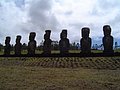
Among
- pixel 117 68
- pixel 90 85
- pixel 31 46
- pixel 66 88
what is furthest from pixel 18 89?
pixel 31 46

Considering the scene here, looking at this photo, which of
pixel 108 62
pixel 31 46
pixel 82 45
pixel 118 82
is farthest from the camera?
pixel 31 46

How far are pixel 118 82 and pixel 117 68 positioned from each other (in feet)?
19.4

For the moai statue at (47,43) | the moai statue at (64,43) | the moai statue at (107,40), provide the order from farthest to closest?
the moai statue at (47,43), the moai statue at (64,43), the moai statue at (107,40)

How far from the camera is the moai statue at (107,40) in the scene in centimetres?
2650

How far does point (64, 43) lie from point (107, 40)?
4.84 metres

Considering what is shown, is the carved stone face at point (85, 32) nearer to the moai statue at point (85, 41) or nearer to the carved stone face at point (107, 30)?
the moai statue at point (85, 41)

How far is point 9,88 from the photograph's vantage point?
10258 mm

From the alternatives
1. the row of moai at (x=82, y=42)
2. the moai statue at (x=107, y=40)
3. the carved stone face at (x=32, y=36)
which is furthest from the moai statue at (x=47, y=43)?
the moai statue at (x=107, y=40)

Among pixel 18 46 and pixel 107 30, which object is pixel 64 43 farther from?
pixel 18 46

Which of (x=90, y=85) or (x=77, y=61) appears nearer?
(x=90, y=85)

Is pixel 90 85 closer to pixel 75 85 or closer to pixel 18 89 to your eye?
pixel 75 85

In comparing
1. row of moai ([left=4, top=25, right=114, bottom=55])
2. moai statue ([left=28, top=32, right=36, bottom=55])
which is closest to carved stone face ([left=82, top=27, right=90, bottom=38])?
row of moai ([left=4, top=25, right=114, bottom=55])

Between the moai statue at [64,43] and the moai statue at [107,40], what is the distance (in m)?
4.19

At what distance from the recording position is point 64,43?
95.1 ft
